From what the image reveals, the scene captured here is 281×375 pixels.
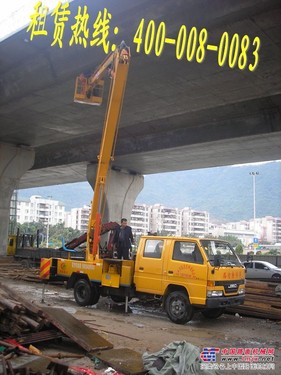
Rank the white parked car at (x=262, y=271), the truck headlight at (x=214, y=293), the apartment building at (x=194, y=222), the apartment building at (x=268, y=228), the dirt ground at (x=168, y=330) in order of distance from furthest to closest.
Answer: the apartment building at (x=268, y=228)
the apartment building at (x=194, y=222)
the white parked car at (x=262, y=271)
the truck headlight at (x=214, y=293)
the dirt ground at (x=168, y=330)

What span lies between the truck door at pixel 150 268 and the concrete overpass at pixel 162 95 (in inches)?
238

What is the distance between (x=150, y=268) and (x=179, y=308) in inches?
49.9

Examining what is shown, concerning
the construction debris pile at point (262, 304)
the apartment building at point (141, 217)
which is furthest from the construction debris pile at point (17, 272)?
the apartment building at point (141, 217)

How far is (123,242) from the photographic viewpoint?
12.4 metres

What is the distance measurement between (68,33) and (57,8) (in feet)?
3.81

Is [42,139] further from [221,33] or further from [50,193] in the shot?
[50,193]

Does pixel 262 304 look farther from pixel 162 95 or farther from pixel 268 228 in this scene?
pixel 268 228

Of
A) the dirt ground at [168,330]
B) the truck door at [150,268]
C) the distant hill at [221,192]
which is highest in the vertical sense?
the distant hill at [221,192]

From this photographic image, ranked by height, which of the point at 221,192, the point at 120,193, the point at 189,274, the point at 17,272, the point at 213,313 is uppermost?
the point at 221,192

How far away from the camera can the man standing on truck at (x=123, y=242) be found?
40.6ft

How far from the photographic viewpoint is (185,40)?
11.9 metres

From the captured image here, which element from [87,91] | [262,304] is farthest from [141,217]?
[262,304]

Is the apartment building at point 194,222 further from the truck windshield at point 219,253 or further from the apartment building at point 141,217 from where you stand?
the truck windshield at point 219,253

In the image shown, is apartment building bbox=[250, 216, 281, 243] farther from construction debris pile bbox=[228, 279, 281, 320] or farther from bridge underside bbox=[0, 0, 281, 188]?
construction debris pile bbox=[228, 279, 281, 320]
